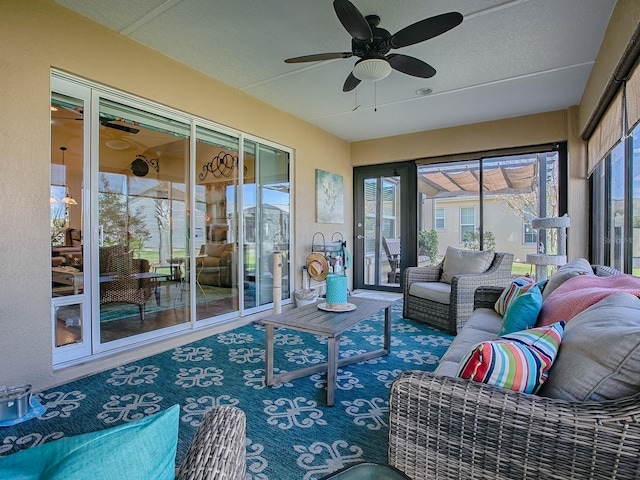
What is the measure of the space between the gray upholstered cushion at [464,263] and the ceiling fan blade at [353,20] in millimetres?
2705

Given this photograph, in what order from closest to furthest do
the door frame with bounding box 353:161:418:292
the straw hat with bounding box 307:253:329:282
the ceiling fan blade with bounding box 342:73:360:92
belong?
the ceiling fan blade with bounding box 342:73:360:92 < the straw hat with bounding box 307:253:329:282 < the door frame with bounding box 353:161:418:292

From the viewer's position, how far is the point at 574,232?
442 cm

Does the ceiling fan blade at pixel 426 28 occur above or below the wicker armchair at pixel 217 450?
above

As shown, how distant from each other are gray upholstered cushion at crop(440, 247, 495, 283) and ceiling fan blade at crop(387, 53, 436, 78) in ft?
7.20

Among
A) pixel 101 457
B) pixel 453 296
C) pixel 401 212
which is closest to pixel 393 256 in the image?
pixel 401 212

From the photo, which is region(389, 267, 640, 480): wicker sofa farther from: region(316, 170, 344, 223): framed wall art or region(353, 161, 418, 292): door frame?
region(353, 161, 418, 292): door frame

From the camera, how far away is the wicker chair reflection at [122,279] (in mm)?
3020

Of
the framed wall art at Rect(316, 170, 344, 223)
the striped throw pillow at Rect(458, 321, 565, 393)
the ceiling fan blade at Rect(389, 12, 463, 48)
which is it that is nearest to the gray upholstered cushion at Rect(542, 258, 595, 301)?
the striped throw pillow at Rect(458, 321, 565, 393)

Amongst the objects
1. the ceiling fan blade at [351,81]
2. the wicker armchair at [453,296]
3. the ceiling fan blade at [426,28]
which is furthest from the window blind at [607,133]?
the ceiling fan blade at [351,81]

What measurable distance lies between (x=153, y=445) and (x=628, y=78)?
364 cm

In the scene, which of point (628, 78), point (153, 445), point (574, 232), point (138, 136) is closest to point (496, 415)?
point (153, 445)

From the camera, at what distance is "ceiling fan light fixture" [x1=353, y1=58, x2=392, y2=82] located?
8.07 feet

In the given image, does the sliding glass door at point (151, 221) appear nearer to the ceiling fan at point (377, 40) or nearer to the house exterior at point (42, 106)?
the house exterior at point (42, 106)

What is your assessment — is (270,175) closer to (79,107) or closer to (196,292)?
(196,292)
